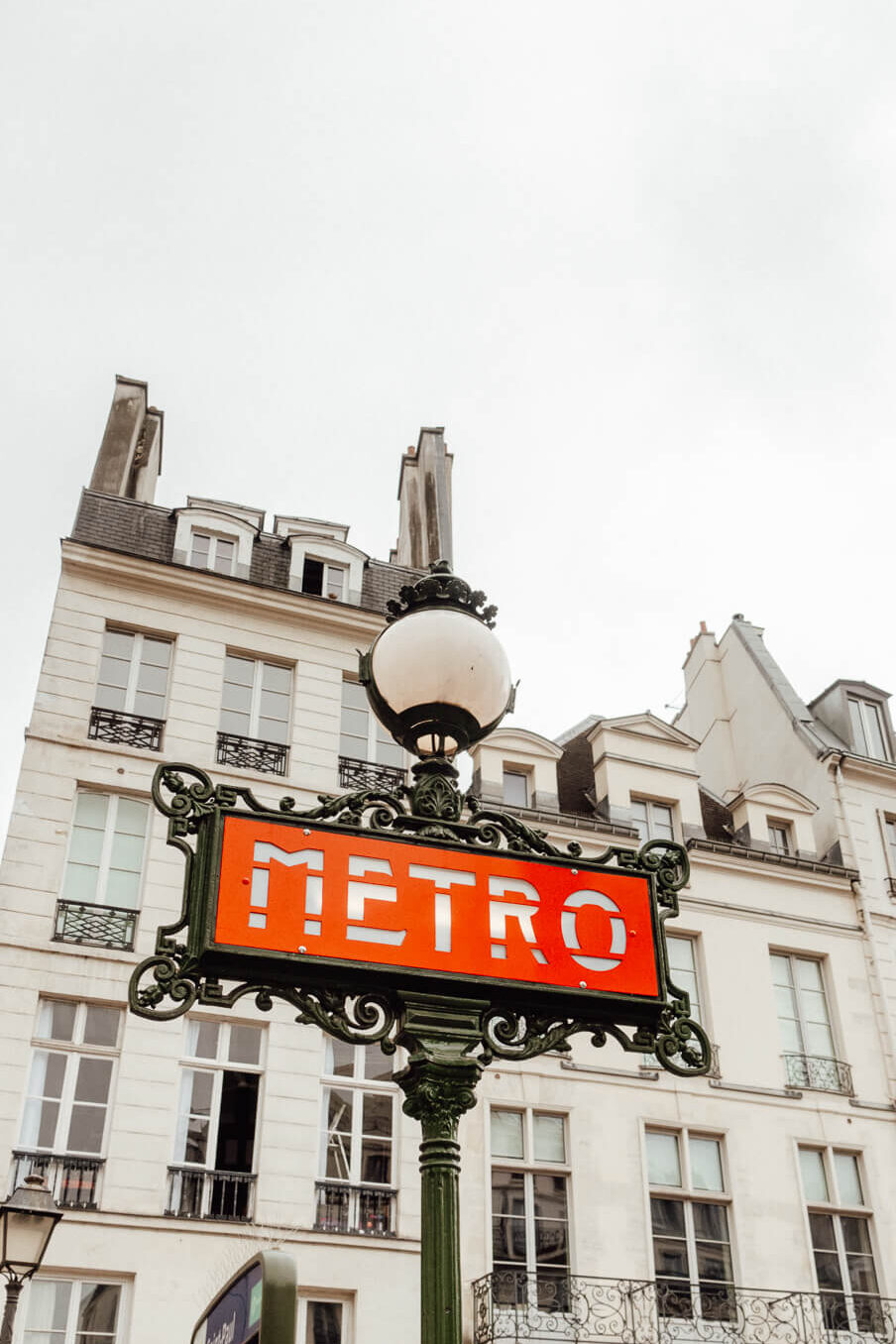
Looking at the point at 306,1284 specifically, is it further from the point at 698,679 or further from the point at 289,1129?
the point at 698,679

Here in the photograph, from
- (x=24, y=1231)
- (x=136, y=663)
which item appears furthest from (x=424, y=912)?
(x=136, y=663)

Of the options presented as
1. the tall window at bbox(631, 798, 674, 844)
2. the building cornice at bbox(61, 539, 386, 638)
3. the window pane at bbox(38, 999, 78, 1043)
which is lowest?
the window pane at bbox(38, 999, 78, 1043)

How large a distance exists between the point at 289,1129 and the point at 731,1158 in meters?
5.94

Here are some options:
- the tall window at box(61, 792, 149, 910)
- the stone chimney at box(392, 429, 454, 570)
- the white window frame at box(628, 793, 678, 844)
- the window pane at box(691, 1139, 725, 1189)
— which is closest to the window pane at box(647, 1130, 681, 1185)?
the window pane at box(691, 1139, 725, 1189)

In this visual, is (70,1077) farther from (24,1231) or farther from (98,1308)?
(24,1231)

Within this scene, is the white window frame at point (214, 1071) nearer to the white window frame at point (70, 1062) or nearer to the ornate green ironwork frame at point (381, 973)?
the white window frame at point (70, 1062)

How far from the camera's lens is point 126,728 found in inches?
657

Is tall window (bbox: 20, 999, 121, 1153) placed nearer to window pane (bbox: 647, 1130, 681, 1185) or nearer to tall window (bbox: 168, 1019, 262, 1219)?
Result: tall window (bbox: 168, 1019, 262, 1219)

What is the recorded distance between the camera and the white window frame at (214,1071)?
14.3 m

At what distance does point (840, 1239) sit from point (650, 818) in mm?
6190

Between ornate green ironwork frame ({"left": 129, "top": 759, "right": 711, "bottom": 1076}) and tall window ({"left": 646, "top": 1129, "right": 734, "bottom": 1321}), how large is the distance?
43.8 ft

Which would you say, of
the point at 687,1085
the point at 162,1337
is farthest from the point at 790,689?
the point at 162,1337

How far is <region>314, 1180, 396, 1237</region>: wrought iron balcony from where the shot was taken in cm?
1445

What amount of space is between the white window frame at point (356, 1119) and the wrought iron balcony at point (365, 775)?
351 cm
